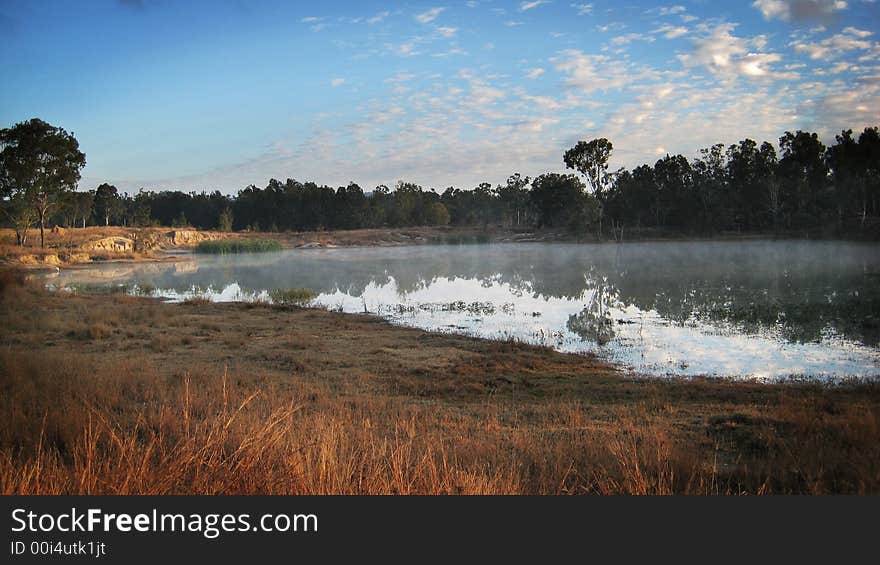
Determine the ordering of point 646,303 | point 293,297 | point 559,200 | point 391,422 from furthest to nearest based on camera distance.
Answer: point 559,200 → point 293,297 → point 646,303 → point 391,422

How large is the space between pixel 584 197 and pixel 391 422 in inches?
3087

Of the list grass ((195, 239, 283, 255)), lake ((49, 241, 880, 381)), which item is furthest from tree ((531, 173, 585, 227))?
lake ((49, 241, 880, 381))

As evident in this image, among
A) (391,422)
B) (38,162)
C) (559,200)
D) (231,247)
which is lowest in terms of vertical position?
(391,422)

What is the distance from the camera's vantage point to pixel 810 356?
10.9 m

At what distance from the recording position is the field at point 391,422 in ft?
12.0

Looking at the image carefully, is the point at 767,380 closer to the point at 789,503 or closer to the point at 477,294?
the point at 789,503

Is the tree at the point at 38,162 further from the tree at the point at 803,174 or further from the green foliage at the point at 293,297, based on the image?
the tree at the point at 803,174

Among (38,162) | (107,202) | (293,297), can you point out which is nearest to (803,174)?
(293,297)

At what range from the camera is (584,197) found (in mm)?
80438

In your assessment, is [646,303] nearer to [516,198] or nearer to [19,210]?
[19,210]

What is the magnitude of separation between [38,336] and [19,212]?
94.8 ft

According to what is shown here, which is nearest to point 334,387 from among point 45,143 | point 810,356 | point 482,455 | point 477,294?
point 482,455

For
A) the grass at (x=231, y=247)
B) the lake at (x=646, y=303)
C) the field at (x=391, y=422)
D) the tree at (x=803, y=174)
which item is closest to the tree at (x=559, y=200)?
the tree at (x=803, y=174)

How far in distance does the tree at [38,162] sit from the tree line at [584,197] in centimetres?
7
